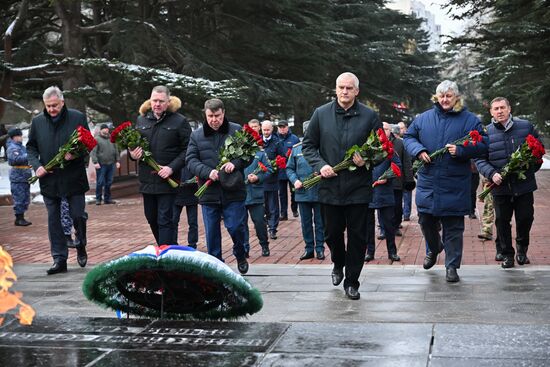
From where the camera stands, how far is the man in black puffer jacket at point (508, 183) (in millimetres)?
9594

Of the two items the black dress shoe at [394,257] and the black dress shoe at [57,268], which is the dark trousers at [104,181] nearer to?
the black dress shoe at [57,268]

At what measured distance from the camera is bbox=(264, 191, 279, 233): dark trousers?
548 inches

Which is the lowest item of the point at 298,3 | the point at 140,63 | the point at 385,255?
the point at 385,255

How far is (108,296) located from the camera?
6.23 metres

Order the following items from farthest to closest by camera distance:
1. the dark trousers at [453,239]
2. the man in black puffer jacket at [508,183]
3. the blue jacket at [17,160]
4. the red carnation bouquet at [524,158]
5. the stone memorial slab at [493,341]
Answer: the blue jacket at [17,160] → the man in black puffer jacket at [508,183] → the red carnation bouquet at [524,158] → the dark trousers at [453,239] → the stone memorial slab at [493,341]

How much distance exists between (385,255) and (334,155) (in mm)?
3666

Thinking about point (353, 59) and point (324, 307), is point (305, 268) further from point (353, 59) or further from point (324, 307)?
point (353, 59)

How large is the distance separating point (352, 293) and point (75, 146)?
3.47 metres

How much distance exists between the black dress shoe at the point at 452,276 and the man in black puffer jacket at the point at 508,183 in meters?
1.11

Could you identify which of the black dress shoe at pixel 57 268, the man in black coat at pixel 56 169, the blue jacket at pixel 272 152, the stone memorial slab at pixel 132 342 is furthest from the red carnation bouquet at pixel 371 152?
the blue jacket at pixel 272 152

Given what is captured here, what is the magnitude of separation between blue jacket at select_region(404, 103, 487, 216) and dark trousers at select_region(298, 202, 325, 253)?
2456 millimetres

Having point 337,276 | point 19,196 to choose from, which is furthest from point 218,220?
point 19,196

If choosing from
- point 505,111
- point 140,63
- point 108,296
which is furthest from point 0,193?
point 108,296

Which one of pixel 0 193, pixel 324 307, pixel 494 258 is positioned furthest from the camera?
pixel 0 193
